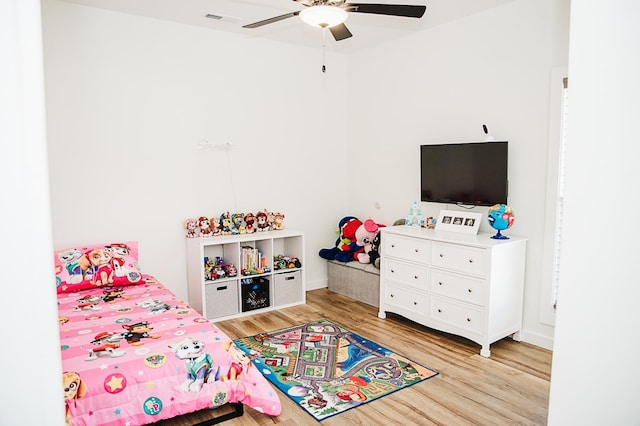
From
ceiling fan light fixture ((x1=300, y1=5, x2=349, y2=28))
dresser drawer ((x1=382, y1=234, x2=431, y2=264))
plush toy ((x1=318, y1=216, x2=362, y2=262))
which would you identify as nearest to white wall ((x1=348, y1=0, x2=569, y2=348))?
plush toy ((x1=318, y1=216, x2=362, y2=262))

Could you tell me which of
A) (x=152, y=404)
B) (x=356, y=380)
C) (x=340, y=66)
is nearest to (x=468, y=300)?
(x=356, y=380)

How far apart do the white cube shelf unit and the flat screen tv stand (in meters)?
1.48

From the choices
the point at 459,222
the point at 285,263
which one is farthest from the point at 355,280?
the point at 459,222

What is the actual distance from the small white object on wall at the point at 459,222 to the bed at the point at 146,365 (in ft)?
6.98

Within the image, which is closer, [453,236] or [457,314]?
[457,314]

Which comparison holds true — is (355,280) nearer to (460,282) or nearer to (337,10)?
(460,282)

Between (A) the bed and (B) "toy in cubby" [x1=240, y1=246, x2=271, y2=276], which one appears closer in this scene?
(A) the bed

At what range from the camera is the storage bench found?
4.43 m

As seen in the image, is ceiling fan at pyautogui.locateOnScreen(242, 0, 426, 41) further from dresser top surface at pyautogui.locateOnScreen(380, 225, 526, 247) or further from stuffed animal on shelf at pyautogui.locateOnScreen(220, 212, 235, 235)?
stuffed animal on shelf at pyautogui.locateOnScreen(220, 212, 235, 235)

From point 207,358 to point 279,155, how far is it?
2.84 m
